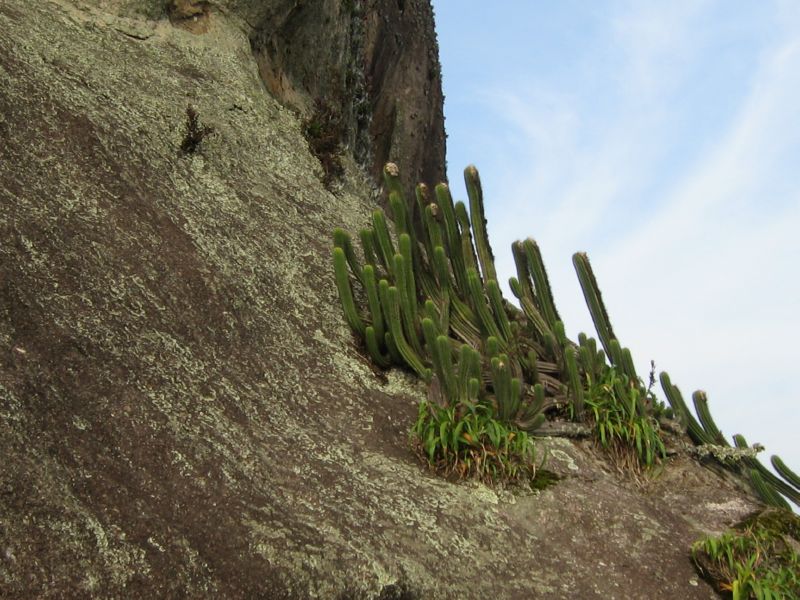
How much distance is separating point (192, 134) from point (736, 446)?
5452mm

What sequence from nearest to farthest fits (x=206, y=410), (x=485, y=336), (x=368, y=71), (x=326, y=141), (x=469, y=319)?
(x=206, y=410) → (x=485, y=336) → (x=469, y=319) → (x=326, y=141) → (x=368, y=71)

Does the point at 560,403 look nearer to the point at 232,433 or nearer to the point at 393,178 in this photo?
the point at 393,178

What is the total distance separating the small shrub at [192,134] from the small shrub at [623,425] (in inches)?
160

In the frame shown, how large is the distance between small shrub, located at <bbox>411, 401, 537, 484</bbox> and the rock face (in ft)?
0.46

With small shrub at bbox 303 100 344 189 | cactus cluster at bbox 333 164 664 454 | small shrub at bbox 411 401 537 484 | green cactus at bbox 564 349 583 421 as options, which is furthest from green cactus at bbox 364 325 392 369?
small shrub at bbox 303 100 344 189

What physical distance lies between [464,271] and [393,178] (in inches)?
39.2

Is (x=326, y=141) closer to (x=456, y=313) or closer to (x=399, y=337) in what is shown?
(x=456, y=313)

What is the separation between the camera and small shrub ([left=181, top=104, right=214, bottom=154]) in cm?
767

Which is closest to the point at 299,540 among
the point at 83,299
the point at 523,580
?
the point at 523,580

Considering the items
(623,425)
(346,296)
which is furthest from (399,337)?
(623,425)

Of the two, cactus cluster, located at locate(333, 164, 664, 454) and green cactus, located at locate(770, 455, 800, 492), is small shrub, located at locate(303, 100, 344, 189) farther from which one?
green cactus, located at locate(770, 455, 800, 492)

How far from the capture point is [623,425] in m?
6.62

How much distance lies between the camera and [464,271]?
7348 millimetres

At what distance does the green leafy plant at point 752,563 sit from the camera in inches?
206
